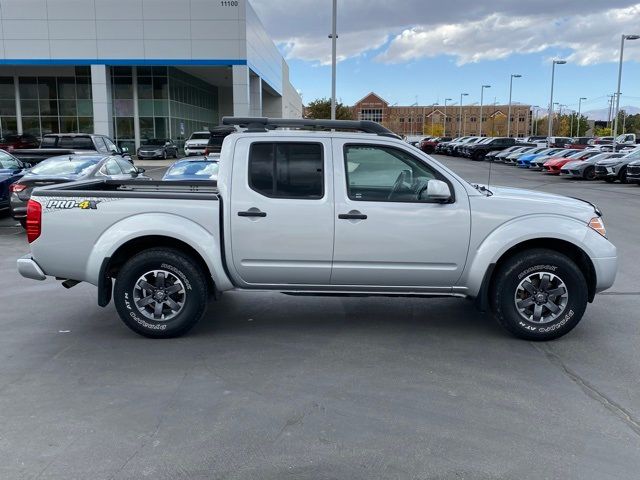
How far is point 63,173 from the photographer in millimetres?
12133

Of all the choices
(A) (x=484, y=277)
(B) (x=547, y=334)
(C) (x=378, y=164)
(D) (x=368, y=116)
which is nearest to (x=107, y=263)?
(C) (x=378, y=164)

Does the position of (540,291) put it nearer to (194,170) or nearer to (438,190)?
(438,190)

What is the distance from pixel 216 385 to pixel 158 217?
172cm

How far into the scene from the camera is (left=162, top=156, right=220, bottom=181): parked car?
11938mm

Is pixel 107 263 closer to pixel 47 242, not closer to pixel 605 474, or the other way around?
pixel 47 242

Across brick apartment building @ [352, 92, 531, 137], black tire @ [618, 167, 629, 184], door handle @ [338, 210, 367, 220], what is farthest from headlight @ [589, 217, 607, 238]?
brick apartment building @ [352, 92, 531, 137]

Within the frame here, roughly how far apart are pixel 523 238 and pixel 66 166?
33.9 ft

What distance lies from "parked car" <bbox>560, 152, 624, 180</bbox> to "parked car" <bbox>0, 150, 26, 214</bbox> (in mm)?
24039

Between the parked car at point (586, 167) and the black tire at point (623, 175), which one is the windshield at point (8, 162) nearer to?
the black tire at point (623, 175)

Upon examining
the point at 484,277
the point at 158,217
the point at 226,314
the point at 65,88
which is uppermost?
the point at 65,88

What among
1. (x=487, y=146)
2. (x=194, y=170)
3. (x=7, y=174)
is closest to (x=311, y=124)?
(x=194, y=170)

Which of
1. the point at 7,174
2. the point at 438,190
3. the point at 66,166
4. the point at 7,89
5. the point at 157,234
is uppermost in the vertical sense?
the point at 7,89

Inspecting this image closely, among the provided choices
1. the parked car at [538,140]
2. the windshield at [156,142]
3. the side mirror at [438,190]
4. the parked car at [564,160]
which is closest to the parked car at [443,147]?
the parked car at [538,140]

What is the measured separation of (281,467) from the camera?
132 inches
